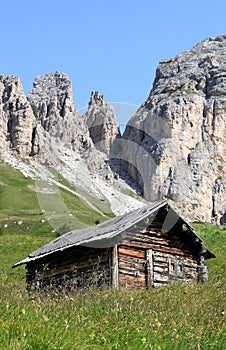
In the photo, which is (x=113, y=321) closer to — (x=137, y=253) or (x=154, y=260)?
(x=137, y=253)

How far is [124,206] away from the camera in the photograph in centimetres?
15938

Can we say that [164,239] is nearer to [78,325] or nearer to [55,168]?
[78,325]

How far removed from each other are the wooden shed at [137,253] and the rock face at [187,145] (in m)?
133

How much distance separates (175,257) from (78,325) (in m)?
14.3

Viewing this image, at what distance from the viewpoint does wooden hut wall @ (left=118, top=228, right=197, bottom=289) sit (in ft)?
64.2

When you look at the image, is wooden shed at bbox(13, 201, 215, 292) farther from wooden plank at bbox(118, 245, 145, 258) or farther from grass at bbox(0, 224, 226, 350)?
grass at bbox(0, 224, 226, 350)

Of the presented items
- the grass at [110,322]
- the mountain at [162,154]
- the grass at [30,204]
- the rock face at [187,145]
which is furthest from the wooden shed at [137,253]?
the rock face at [187,145]

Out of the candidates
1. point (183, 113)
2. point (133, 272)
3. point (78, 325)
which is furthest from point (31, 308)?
point (183, 113)

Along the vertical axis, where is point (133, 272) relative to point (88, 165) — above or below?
below

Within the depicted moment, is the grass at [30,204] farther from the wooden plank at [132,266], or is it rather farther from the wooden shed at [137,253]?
the wooden plank at [132,266]

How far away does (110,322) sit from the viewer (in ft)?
24.8

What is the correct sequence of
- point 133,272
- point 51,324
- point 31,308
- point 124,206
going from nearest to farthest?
point 51,324 → point 31,308 → point 133,272 → point 124,206

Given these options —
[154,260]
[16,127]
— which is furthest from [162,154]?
[154,260]

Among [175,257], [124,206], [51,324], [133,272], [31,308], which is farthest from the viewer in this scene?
[124,206]
